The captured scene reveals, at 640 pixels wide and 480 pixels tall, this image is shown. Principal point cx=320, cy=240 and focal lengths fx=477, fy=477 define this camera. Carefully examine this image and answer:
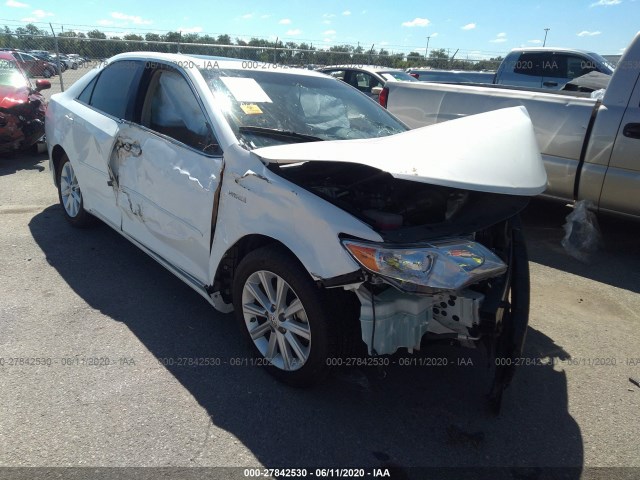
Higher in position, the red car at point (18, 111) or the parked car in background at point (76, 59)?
the parked car in background at point (76, 59)

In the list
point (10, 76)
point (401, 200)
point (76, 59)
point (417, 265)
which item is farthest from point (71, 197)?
point (76, 59)

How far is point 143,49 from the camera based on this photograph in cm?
1442

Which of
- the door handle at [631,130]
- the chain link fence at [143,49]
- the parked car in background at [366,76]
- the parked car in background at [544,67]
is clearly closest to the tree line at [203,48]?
the chain link fence at [143,49]

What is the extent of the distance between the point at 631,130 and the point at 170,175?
432cm

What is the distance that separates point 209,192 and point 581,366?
8.60 ft

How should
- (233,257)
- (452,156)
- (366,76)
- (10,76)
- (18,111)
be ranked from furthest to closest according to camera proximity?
(366,76), (10,76), (18,111), (233,257), (452,156)

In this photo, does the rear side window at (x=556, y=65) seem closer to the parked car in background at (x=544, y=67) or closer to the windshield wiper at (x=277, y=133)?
the parked car in background at (x=544, y=67)

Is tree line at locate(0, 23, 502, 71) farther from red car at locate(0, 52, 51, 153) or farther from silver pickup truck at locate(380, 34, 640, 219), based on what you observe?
silver pickup truck at locate(380, 34, 640, 219)

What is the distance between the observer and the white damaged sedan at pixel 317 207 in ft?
7.40

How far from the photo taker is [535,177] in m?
2.45

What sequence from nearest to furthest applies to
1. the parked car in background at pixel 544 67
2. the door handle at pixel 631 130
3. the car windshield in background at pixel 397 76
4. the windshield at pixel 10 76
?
the door handle at pixel 631 130 → the windshield at pixel 10 76 → the parked car in background at pixel 544 67 → the car windshield in background at pixel 397 76

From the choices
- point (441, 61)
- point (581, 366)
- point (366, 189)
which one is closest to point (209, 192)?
point (366, 189)

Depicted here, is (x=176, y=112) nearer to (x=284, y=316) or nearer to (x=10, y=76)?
(x=284, y=316)

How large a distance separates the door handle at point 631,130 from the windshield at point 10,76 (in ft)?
30.3
